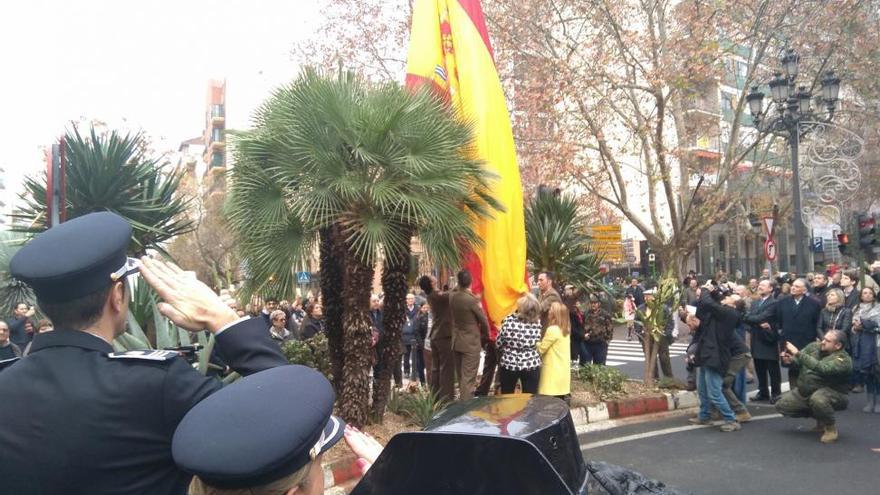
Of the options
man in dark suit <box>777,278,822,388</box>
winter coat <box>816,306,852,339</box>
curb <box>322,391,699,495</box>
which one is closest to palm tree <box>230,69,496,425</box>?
curb <box>322,391,699,495</box>

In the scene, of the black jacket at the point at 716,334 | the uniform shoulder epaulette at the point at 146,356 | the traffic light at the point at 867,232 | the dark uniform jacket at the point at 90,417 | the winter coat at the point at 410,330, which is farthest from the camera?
the traffic light at the point at 867,232

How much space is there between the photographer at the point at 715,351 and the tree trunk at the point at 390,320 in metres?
3.61

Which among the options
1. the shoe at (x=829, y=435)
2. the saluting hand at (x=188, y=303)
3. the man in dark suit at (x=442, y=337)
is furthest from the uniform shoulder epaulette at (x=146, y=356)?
the shoe at (x=829, y=435)

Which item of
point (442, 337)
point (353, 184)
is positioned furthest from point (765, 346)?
point (353, 184)

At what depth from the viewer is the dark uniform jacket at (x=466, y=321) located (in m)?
8.23

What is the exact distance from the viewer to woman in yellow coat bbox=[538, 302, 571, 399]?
8.01 metres

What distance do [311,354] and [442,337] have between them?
167cm

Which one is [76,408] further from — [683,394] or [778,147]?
[778,147]

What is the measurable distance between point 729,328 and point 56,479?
25.8 ft

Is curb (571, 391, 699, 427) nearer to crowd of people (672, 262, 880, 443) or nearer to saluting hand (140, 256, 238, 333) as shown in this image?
crowd of people (672, 262, 880, 443)

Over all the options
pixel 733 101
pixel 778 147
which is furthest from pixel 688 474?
pixel 778 147

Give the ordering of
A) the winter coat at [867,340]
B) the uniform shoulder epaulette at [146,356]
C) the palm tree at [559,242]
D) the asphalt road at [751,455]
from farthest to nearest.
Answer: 1. the palm tree at [559,242]
2. the winter coat at [867,340]
3. the asphalt road at [751,455]
4. the uniform shoulder epaulette at [146,356]

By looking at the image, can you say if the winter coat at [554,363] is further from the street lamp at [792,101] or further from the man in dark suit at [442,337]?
the street lamp at [792,101]

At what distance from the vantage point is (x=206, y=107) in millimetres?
72062
